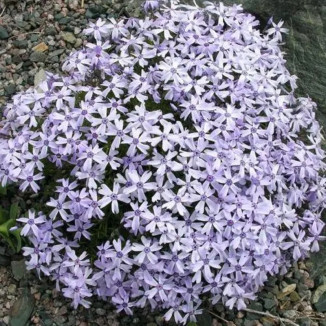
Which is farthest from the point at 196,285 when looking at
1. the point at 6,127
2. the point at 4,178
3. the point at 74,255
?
the point at 6,127

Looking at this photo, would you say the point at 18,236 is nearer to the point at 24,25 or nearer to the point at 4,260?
the point at 4,260

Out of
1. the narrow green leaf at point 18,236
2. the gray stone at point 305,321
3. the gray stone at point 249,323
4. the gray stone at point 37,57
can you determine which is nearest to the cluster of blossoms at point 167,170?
the narrow green leaf at point 18,236

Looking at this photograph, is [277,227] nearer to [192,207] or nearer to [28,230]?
[192,207]

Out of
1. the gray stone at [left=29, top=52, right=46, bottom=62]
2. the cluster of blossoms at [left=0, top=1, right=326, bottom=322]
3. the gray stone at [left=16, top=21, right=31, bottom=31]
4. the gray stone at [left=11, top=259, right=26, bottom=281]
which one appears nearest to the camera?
the cluster of blossoms at [left=0, top=1, right=326, bottom=322]

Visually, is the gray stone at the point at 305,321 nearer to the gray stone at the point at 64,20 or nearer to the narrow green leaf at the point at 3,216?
the narrow green leaf at the point at 3,216

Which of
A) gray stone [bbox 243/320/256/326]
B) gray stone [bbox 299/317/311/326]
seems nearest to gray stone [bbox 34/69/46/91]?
gray stone [bbox 243/320/256/326]

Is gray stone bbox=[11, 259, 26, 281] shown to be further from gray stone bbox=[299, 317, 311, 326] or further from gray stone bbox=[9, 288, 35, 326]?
gray stone bbox=[299, 317, 311, 326]
